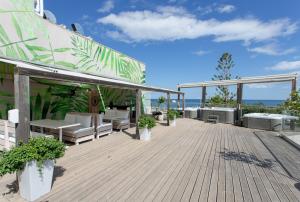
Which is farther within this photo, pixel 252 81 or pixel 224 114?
pixel 224 114

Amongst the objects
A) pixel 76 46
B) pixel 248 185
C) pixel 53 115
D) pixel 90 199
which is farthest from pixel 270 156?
pixel 76 46

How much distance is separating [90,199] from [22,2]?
25.2 feet

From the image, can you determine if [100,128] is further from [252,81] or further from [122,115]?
[252,81]

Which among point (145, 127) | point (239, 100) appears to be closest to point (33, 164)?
point (145, 127)

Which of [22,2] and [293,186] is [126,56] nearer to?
[22,2]

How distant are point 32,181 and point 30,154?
1.41 ft

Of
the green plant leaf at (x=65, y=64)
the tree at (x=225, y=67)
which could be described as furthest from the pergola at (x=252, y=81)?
the tree at (x=225, y=67)

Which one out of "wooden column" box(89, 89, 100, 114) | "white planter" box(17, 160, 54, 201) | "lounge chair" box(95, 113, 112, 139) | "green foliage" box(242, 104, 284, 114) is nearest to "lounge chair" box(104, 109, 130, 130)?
"wooden column" box(89, 89, 100, 114)

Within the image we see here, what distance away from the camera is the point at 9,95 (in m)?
6.95

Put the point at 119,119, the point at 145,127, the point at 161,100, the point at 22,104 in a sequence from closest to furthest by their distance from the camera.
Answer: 1. the point at 22,104
2. the point at 145,127
3. the point at 119,119
4. the point at 161,100

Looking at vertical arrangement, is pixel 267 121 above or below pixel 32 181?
above

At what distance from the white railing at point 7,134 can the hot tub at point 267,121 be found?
11.3 metres

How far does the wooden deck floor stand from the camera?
10.1ft

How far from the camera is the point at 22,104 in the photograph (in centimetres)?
306
